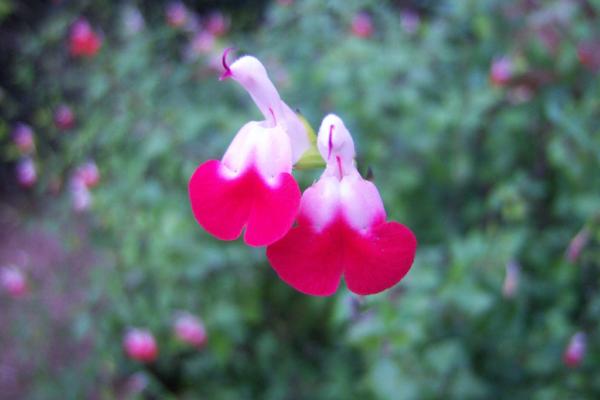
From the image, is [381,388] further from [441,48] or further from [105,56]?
[105,56]

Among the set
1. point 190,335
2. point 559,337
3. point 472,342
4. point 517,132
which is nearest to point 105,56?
point 190,335

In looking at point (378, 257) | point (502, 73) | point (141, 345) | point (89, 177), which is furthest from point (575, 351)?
point (89, 177)

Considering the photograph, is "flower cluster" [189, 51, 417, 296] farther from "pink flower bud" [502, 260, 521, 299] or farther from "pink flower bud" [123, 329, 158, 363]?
"pink flower bud" [123, 329, 158, 363]

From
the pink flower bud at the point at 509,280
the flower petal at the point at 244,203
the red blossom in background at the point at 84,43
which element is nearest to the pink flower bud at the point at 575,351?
the pink flower bud at the point at 509,280

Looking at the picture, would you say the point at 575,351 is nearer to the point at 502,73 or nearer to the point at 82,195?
the point at 502,73

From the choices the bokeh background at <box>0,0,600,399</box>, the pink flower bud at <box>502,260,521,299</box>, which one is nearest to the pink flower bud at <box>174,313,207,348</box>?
the bokeh background at <box>0,0,600,399</box>

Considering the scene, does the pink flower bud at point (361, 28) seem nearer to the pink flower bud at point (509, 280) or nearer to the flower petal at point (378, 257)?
the pink flower bud at point (509, 280)
